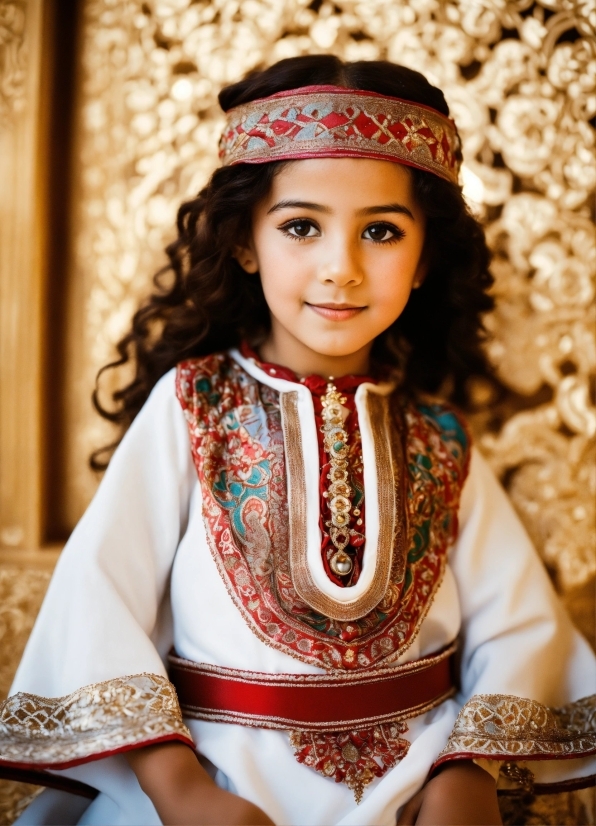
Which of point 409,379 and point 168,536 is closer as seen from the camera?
point 168,536

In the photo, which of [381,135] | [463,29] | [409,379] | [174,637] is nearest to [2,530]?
[174,637]

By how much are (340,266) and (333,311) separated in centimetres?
10

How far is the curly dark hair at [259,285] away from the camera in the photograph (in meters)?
1.45

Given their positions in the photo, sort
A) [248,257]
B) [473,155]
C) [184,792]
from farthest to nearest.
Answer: [473,155]
[248,257]
[184,792]

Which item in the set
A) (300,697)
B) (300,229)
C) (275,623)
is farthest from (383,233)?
(300,697)

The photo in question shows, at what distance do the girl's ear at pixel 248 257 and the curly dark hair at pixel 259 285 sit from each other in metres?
0.02

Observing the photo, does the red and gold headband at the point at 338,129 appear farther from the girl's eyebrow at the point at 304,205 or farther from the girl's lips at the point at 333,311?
the girl's lips at the point at 333,311

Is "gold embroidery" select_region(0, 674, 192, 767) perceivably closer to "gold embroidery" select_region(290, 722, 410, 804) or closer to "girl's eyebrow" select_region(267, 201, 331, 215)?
"gold embroidery" select_region(290, 722, 410, 804)

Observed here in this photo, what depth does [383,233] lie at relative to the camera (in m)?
1.42

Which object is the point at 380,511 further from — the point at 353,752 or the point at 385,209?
the point at 385,209

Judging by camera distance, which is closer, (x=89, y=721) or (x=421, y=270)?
(x=89, y=721)

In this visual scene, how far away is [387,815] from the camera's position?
127 centimetres

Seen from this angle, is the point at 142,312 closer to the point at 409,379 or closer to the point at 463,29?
the point at 409,379

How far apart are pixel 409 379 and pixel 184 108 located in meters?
0.83
